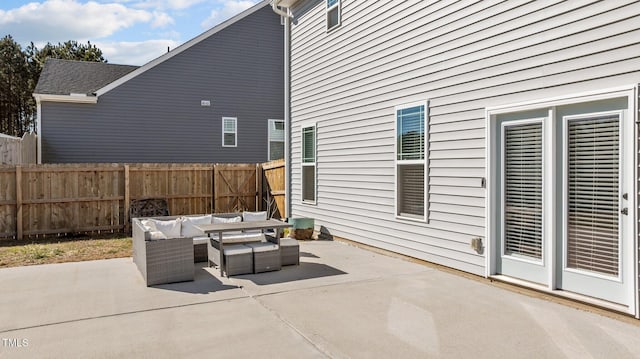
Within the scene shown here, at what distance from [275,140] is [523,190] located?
462 inches

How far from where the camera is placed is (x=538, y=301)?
15.6 feet

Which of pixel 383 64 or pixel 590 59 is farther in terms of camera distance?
pixel 383 64

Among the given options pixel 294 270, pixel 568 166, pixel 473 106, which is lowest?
pixel 294 270

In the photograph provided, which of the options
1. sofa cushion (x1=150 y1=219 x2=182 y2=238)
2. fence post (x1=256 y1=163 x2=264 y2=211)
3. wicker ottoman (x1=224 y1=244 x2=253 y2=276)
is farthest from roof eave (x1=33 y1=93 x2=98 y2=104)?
wicker ottoman (x1=224 y1=244 x2=253 y2=276)

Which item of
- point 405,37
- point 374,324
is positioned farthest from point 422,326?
point 405,37

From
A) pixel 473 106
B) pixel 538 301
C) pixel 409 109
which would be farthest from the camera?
pixel 409 109

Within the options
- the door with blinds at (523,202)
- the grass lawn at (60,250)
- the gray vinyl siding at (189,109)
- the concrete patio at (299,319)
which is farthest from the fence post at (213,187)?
the door with blinds at (523,202)

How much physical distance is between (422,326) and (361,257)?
3.26m

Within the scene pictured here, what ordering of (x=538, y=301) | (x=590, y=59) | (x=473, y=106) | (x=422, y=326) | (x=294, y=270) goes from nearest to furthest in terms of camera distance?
1. (x=422, y=326)
2. (x=590, y=59)
3. (x=538, y=301)
4. (x=473, y=106)
5. (x=294, y=270)

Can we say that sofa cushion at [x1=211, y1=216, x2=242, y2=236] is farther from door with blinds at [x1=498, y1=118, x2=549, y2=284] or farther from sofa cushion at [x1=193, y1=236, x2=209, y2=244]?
door with blinds at [x1=498, y1=118, x2=549, y2=284]

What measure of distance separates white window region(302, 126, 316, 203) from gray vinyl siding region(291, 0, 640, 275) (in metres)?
0.24

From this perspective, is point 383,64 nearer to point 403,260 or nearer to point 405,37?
point 405,37

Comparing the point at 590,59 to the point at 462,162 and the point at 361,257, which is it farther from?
the point at 361,257

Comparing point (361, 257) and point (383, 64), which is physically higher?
point (383, 64)
